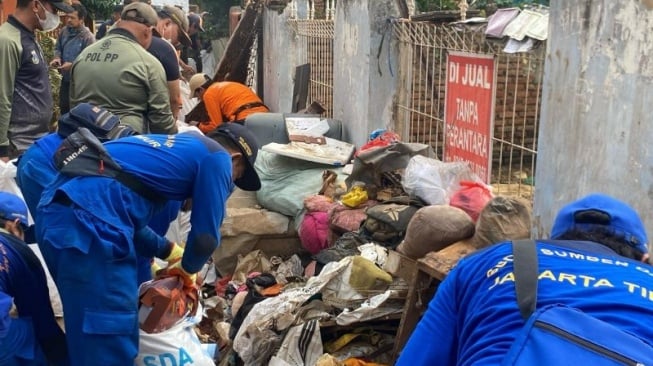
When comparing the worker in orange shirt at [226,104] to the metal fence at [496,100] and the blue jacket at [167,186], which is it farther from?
the blue jacket at [167,186]

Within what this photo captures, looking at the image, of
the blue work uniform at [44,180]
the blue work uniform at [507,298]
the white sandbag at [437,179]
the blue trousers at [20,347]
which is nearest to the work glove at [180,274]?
the blue work uniform at [44,180]

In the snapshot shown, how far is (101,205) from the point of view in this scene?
2801 millimetres

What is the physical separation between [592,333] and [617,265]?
11.4 inches

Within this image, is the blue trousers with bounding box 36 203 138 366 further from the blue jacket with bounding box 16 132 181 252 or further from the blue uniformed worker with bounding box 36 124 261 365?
the blue jacket with bounding box 16 132 181 252

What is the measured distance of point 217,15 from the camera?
2241cm

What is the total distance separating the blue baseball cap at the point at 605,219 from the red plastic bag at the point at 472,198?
2.36m

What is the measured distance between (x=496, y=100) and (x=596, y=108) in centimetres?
144

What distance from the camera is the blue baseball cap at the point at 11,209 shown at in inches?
121

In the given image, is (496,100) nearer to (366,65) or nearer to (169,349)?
(366,65)

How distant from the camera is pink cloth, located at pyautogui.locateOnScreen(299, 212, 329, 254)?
18.0ft

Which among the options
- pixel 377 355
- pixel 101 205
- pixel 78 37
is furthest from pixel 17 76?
pixel 78 37

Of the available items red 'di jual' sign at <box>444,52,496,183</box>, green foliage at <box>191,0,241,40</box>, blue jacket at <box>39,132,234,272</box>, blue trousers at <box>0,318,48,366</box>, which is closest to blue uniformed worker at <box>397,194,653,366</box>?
blue jacket at <box>39,132,234,272</box>

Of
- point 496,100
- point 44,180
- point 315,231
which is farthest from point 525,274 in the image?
point 315,231

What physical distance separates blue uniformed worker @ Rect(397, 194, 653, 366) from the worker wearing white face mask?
338 cm
